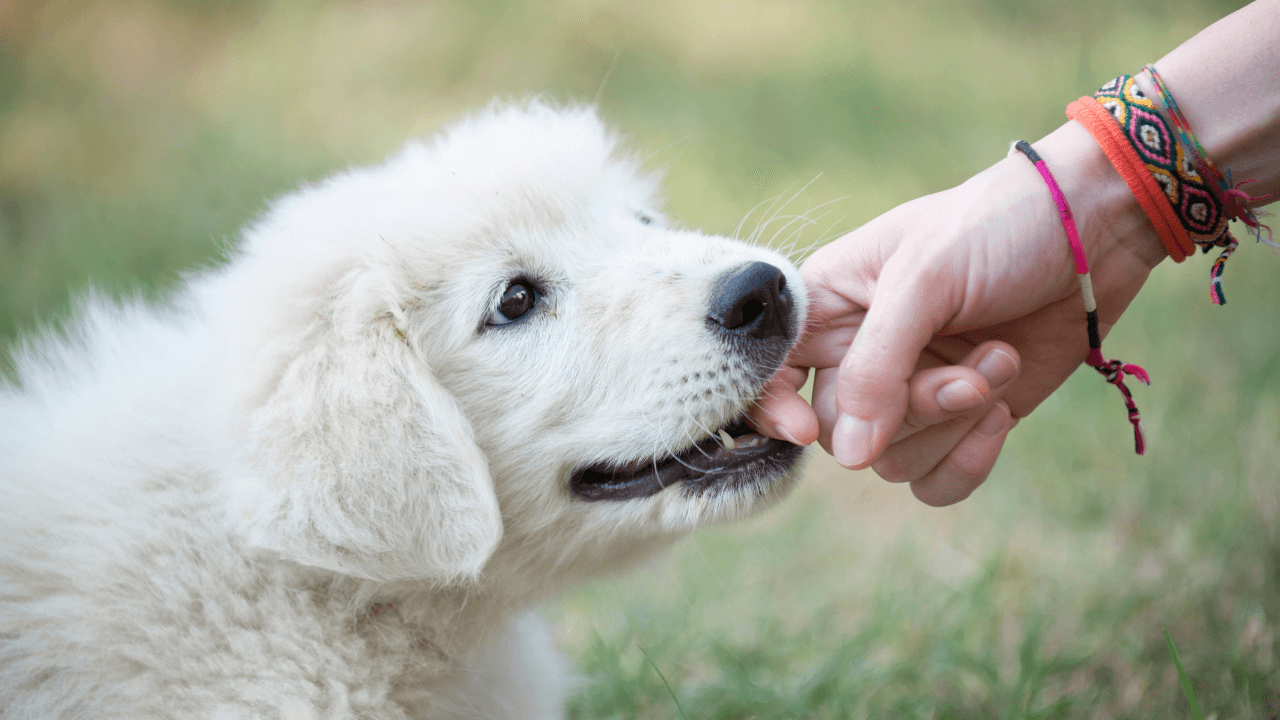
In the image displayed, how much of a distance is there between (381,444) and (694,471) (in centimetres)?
75

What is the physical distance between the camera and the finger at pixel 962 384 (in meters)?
1.92

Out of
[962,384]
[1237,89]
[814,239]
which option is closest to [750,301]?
[962,384]

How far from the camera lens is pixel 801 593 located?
11.0ft

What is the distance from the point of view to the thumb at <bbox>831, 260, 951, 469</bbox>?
73.8 inches

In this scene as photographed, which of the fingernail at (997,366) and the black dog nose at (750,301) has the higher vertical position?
the black dog nose at (750,301)

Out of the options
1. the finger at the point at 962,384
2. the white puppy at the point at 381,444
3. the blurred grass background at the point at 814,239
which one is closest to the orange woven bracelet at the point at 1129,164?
the finger at the point at 962,384

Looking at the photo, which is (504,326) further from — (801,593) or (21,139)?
(21,139)

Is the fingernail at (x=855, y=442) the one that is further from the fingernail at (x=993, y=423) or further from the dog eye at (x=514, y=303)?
the dog eye at (x=514, y=303)

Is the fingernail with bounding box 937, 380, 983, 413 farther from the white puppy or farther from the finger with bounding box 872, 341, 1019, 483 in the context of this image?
the white puppy

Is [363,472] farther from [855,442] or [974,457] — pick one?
[974,457]

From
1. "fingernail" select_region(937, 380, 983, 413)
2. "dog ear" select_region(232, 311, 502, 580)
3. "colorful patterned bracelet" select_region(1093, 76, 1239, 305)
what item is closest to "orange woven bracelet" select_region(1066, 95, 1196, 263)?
"colorful patterned bracelet" select_region(1093, 76, 1239, 305)

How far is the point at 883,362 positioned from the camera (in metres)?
1.87

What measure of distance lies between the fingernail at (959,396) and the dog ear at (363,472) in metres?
1.02

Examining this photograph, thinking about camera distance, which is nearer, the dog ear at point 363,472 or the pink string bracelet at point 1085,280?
the dog ear at point 363,472
